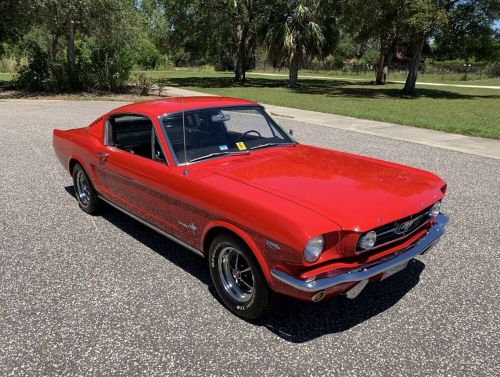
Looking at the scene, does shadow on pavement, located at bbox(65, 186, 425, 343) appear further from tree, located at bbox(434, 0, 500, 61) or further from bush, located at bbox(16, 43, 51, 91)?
tree, located at bbox(434, 0, 500, 61)

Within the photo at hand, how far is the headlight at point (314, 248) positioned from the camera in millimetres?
2695

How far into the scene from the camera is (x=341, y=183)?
3381mm

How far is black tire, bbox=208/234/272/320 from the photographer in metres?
3.01

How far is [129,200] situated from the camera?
→ 14.3 feet

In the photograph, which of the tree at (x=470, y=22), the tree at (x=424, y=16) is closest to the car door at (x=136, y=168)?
the tree at (x=424, y=16)

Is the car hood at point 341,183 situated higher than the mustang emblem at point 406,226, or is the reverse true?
the car hood at point 341,183

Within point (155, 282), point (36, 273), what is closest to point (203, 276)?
point (155, 282)

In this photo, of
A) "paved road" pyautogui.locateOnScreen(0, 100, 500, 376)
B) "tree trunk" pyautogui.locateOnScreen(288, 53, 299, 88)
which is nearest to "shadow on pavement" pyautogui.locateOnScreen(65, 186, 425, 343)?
"paved road" pyautogui.locateOnScreen(0, 100, 500, 376)

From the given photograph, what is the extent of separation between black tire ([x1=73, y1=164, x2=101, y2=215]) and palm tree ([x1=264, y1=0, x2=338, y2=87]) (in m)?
24.7

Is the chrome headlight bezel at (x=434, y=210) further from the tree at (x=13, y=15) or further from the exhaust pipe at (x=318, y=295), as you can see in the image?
the tree at (x=13, y=15)

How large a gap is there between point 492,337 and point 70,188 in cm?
570

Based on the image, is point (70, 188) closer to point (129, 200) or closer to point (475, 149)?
point (129, 200)

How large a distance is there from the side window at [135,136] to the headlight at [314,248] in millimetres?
1731

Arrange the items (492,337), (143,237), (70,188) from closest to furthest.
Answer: (492,337)
(143,237)
(70,188)
